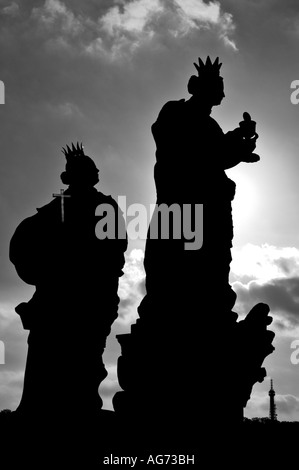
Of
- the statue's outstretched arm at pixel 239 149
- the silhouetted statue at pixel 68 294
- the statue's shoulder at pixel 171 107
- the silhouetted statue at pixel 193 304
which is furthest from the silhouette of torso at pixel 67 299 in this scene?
the statue's outstretched arm at pixel 239 149

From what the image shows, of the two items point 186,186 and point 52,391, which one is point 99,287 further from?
point 186,186

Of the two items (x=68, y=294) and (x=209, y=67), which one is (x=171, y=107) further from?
(x=68, y=294)

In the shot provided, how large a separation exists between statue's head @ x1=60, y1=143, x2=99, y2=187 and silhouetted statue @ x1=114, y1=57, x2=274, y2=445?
2407 mm

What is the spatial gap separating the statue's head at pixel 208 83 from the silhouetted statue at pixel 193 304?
0.04 ft

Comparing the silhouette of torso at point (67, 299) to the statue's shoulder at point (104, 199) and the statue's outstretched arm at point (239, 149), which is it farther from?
the statue's outstretched arm at point (239, 149)

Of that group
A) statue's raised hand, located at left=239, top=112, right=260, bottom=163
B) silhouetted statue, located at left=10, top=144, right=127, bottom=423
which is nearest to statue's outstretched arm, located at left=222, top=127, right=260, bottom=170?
statue's raised hand, located at left=239, top=112, right=260, bottom=163

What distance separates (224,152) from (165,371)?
3.01m

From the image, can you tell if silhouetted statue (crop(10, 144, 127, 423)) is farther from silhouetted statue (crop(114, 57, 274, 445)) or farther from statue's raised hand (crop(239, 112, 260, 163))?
statue's raised hand (crop(239, 112, 260, 163))

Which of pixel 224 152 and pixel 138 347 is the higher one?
pixel 224 152

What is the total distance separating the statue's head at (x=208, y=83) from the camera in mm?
9500

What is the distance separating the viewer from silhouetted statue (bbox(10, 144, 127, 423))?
35.6ft

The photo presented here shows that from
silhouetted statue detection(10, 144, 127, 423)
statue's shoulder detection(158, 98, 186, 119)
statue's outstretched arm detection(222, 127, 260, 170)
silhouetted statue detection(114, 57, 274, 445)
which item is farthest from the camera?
silhouetted statue detection(10, 144, 127, 423)
